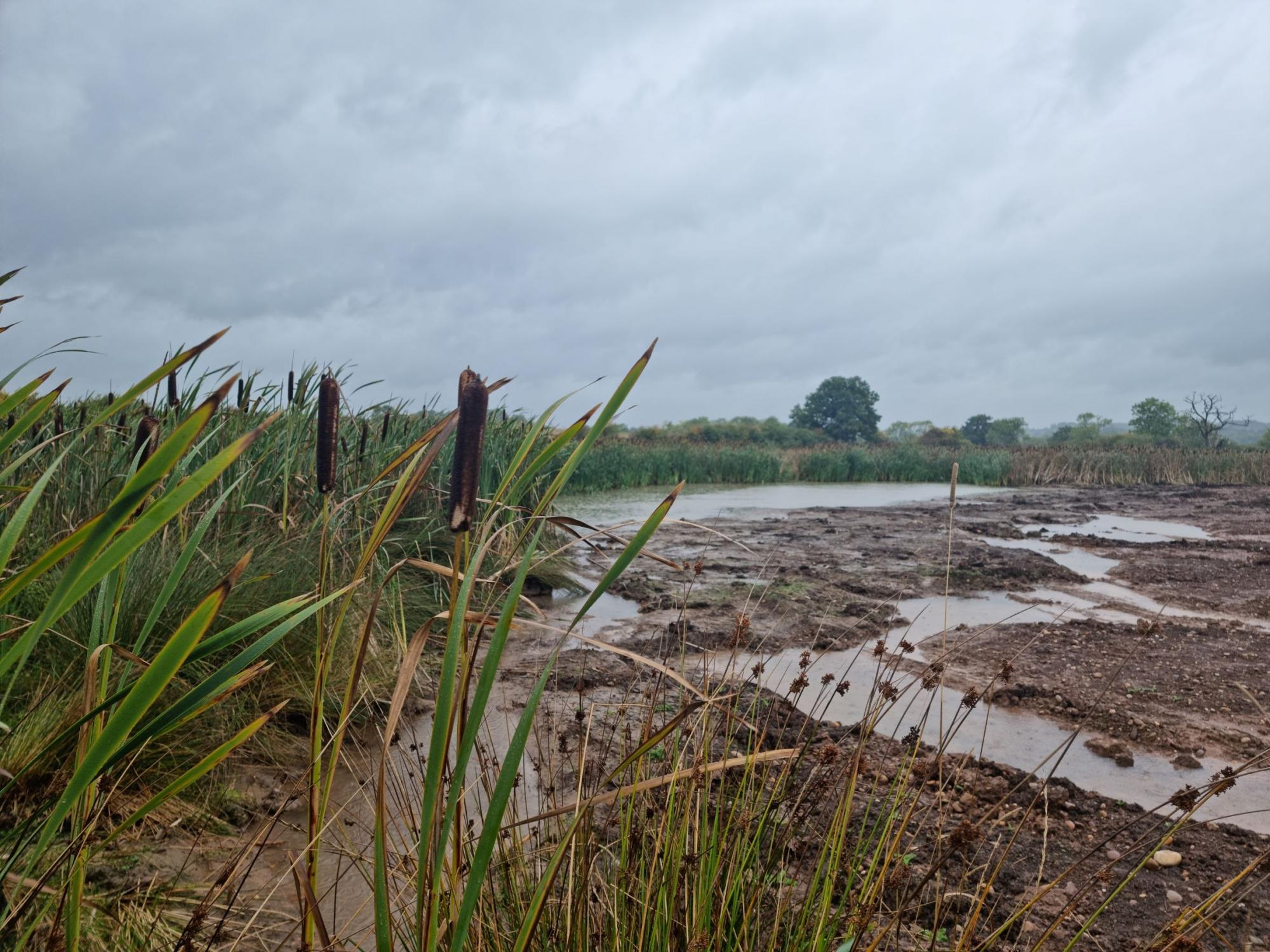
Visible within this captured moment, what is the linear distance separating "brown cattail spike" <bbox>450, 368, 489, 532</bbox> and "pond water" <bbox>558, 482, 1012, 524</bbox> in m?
8.18

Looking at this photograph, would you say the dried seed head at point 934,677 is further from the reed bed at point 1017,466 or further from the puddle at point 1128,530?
the reed bed at point 1017,466

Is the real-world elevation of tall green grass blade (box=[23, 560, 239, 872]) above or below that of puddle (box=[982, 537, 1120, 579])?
above

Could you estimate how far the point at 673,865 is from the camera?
144cm

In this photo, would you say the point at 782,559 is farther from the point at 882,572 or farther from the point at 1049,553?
the point at 1049,553

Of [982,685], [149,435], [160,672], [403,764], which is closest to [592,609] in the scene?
[982,685]

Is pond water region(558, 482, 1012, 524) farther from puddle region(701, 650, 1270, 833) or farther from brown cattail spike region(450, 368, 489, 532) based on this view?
brown cattail spike region(450, 368, 489, 532)

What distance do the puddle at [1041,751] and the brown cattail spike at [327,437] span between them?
56.5 inches

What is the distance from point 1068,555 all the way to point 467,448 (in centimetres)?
975

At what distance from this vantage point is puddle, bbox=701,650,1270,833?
274 cm

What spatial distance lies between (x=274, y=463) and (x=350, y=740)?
1.78m

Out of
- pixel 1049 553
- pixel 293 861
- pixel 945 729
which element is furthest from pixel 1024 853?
pixel 1049 553

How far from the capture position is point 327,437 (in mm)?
1358

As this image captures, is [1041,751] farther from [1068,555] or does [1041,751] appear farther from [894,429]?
[894,429]

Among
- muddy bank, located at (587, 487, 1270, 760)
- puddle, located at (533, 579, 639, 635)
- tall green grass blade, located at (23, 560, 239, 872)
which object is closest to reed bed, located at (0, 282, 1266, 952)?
tall green grass blade, located at (23, 560, 239, 872)
